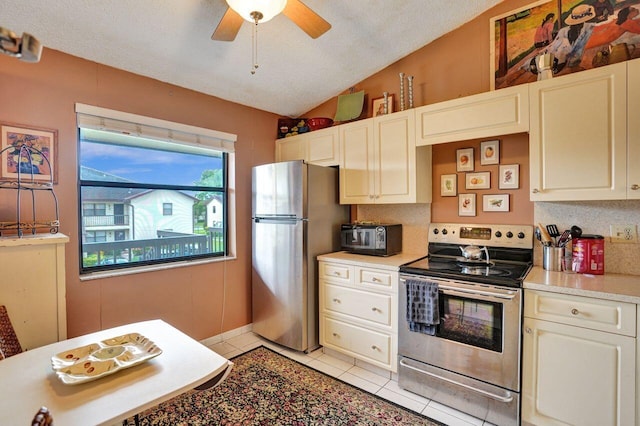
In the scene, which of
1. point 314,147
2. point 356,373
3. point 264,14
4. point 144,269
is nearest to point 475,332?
point 356,373

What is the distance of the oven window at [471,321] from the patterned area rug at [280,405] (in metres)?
0.59

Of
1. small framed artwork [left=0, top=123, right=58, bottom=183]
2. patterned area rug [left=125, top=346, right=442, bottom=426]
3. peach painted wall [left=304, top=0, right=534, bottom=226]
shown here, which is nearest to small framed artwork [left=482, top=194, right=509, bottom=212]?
peach painted wall [left=304, top=0, right=534, bottom=226]

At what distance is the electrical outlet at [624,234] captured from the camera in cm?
209

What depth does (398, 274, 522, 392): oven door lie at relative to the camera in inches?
76.7

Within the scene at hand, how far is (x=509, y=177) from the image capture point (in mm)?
2523

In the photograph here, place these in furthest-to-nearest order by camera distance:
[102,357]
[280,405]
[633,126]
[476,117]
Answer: [476,117] < [280,405] < [633,126] < [102,357]

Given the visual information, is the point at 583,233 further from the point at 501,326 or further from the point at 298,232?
the point at 298,232

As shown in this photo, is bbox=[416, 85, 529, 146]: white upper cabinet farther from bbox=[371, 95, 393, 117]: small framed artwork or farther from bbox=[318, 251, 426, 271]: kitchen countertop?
bbox=[318, 251, 426, 271]: kitchen countertop

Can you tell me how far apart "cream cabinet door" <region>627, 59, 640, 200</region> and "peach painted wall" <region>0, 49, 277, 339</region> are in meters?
3.03

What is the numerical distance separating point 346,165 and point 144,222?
195cm

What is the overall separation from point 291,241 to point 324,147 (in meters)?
1.04

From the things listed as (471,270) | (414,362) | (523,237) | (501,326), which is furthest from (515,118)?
(414,362)

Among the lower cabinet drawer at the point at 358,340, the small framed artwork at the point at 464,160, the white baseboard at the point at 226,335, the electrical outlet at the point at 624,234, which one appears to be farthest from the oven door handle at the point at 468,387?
the white baseboard at the point at 226,335

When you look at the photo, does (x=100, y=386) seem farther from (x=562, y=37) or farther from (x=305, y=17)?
(x=562, y=37)
